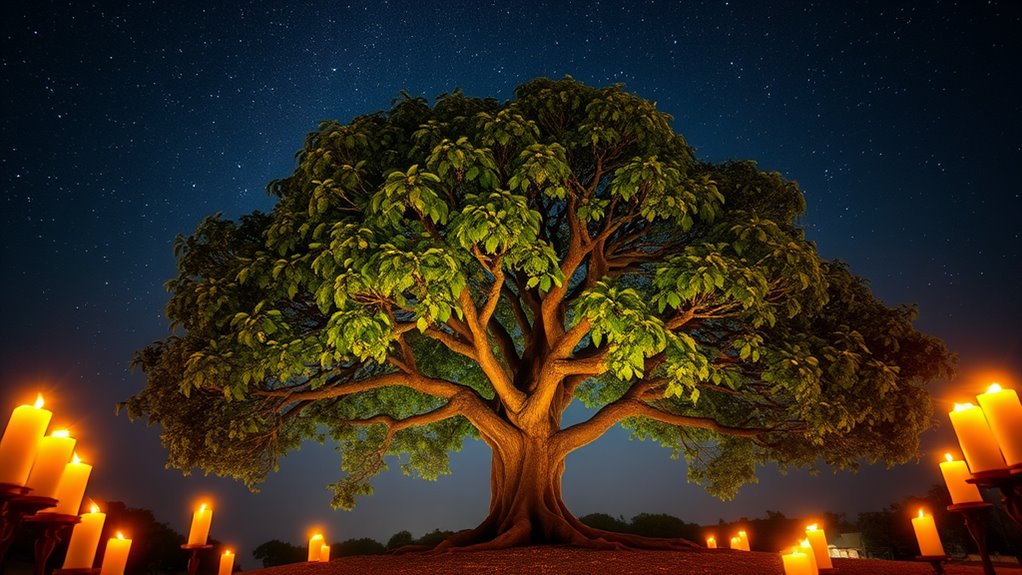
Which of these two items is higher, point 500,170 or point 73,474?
point 500,170

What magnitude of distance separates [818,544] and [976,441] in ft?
14.1

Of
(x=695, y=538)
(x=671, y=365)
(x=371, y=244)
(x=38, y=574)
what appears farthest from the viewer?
(x=695, y=538)

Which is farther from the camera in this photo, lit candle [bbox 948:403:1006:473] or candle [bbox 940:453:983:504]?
candle [bbox 940:453:983:504]

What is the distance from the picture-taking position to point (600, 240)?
9.63 meters

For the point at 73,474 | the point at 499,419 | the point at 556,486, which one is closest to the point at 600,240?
the point at 499,419

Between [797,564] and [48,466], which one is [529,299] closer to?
[797,564]

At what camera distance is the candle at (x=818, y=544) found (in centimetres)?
670

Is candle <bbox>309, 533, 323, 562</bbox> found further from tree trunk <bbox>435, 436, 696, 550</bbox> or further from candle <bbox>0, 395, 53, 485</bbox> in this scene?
candle <bbox>0, 395, 53, 485</bbox>

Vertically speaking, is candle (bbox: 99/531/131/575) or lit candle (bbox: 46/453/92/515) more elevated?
lit candle (bbox: 46/453/92/515)

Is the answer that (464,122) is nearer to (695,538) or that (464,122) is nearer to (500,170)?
(500,170)

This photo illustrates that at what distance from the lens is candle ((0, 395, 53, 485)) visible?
2654 millimetres

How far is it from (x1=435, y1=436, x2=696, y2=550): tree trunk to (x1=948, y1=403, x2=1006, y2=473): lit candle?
20.9 feet

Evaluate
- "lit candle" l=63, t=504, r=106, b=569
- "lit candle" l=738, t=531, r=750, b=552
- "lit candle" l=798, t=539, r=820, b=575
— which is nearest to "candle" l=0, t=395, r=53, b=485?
"lit candle" l=63, t=504, r=106, b=569

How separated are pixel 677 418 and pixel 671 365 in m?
3.83
